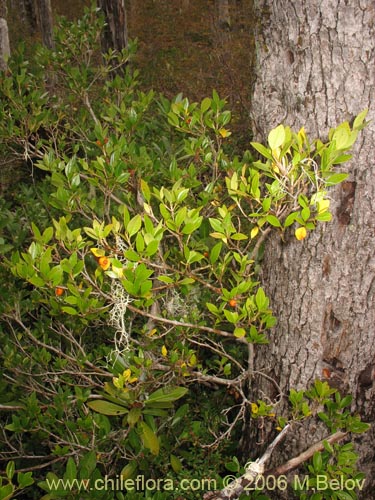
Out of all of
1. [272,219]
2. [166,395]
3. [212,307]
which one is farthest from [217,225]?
[166,395]

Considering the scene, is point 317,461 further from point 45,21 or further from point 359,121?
point 45,21

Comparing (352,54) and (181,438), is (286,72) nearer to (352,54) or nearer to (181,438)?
(352,54)

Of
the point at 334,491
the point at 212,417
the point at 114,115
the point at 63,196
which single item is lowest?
the point at 212,417

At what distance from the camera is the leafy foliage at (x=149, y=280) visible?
1.76 metres

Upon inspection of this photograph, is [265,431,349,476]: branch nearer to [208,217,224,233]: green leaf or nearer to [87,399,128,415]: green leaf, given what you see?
[87,399,128,415]: green leaf

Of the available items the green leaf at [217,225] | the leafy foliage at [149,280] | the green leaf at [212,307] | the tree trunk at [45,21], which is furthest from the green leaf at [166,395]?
the tree trunk at [45,21]

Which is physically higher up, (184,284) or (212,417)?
(184,284)

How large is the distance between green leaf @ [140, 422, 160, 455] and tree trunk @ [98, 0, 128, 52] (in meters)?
5.95

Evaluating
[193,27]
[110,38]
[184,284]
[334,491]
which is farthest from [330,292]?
[193,27]

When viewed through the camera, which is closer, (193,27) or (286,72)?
(286,72)

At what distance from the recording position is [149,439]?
239cm

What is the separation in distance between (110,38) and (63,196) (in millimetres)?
5781

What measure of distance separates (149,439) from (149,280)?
110 cm

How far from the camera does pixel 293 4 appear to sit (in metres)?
1.89
